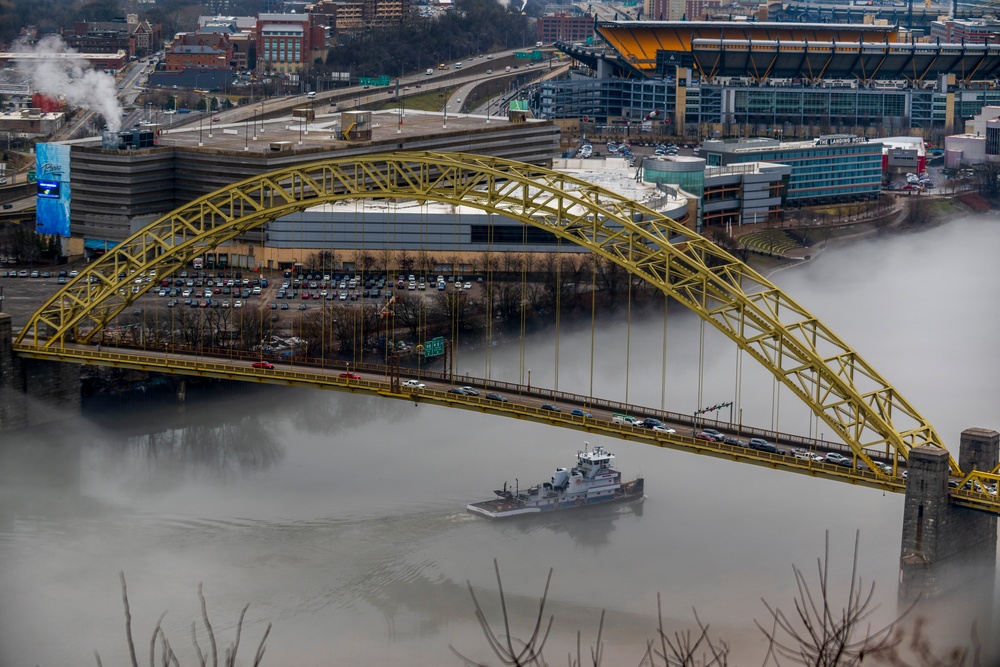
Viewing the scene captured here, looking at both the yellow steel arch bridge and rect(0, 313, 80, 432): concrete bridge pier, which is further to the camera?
rect(0, 313, 80, 432): concrete bridge pier

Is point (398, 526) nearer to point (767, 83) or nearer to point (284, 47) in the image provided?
point (767, 83)

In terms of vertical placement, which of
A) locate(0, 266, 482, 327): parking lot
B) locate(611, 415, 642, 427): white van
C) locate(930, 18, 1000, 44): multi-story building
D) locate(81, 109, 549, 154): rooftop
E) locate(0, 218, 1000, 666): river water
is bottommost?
locate(0, 218, 1000, 666): river water

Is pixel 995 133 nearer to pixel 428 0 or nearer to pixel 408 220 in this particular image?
pixel 408 220

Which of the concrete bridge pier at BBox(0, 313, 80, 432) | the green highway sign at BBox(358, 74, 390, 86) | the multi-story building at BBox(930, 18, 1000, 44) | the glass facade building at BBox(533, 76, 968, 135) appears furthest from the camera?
the multi-story building at BBox(930, 18, 1000, 44)

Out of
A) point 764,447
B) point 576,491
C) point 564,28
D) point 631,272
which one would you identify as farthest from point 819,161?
A: point 564,28

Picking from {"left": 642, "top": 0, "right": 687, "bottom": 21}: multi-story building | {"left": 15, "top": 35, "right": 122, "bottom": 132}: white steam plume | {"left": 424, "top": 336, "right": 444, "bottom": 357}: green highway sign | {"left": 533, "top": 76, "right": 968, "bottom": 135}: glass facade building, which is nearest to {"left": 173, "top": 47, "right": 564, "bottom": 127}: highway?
{"left": 15, "top": 35, "right": 122, "bottom": 132}: white steam plume

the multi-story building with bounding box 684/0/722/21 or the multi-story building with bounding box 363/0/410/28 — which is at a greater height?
the multi-story building with bounding box 684/0/722/21

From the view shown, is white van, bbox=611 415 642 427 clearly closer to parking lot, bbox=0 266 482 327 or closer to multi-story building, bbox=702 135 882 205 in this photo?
parking lot, bbox=0 266 482 327
